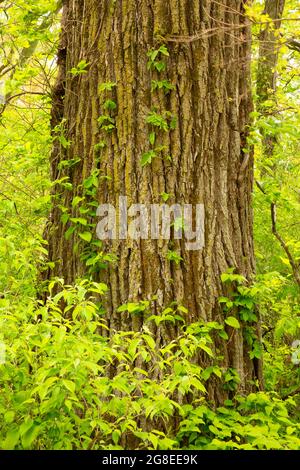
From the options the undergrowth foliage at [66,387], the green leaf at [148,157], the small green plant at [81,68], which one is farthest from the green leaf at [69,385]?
the small green plant at [81,68]

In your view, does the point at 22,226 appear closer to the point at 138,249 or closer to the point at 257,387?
the point at 138,249

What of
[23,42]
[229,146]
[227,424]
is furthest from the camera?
[23,42]

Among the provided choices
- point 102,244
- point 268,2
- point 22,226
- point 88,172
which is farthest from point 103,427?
point 268,2

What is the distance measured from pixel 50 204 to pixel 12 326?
228 centimetres

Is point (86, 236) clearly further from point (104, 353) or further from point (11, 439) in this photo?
point (11, 439)

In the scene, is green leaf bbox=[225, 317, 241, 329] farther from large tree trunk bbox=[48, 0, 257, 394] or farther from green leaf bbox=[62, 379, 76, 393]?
green leaf bbox=[62, 379, 76, 393]

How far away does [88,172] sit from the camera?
4324 mm

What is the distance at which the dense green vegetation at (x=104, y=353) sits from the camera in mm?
2580

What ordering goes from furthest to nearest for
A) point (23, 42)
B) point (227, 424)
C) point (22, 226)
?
point (23, 42), point (22, 226), point (227, 424)

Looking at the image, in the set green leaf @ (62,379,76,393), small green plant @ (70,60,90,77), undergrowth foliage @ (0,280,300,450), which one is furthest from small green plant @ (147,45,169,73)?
green leaf @ (62,379,76,393)

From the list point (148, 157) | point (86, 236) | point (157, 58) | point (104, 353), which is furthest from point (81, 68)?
point (104, 353)

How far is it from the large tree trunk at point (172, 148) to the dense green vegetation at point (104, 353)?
0.43 ft

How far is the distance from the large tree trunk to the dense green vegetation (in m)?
0.13

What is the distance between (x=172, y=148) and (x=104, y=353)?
192 centimetres
